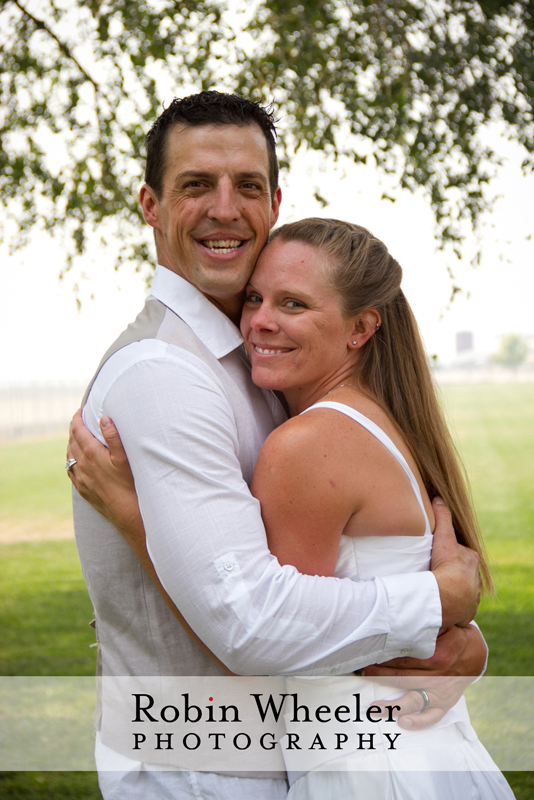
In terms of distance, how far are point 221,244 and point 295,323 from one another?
1.12 feet

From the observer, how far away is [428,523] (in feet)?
6.68

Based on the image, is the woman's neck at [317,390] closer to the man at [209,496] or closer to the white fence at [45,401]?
the man at [209,496]

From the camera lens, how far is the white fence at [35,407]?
979 inches

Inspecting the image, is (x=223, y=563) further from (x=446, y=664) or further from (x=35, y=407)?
(x=35, y=407)

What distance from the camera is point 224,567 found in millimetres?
1542

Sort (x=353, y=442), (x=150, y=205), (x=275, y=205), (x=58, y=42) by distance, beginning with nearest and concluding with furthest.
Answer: (x=353, y=442) → (x=150, y=205) → (x=275, y=205) → (x=58, y=42)

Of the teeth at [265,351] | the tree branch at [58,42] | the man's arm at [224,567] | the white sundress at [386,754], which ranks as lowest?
the white sundress at [386,754]

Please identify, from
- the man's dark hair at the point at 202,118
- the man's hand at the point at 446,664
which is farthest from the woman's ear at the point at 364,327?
the man's hand at the point at 446,664

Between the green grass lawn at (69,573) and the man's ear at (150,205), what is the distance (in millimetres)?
1278

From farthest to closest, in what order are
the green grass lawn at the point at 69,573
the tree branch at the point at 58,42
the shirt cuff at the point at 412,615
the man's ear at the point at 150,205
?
the green grass lawn at the point at 69,573
the tree branch at the point at 58,42
the man's ear at the point at 150,205
the shirt cuff at the point at 412,615

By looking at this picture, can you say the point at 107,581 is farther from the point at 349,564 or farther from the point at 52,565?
the point at 52,565

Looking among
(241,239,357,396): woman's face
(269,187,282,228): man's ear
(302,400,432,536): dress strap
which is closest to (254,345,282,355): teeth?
(241,239,357,396): woman's face

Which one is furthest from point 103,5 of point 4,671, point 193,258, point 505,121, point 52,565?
point 52,565

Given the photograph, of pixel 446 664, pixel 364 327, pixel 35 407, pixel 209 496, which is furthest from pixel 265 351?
pixel 35 407
